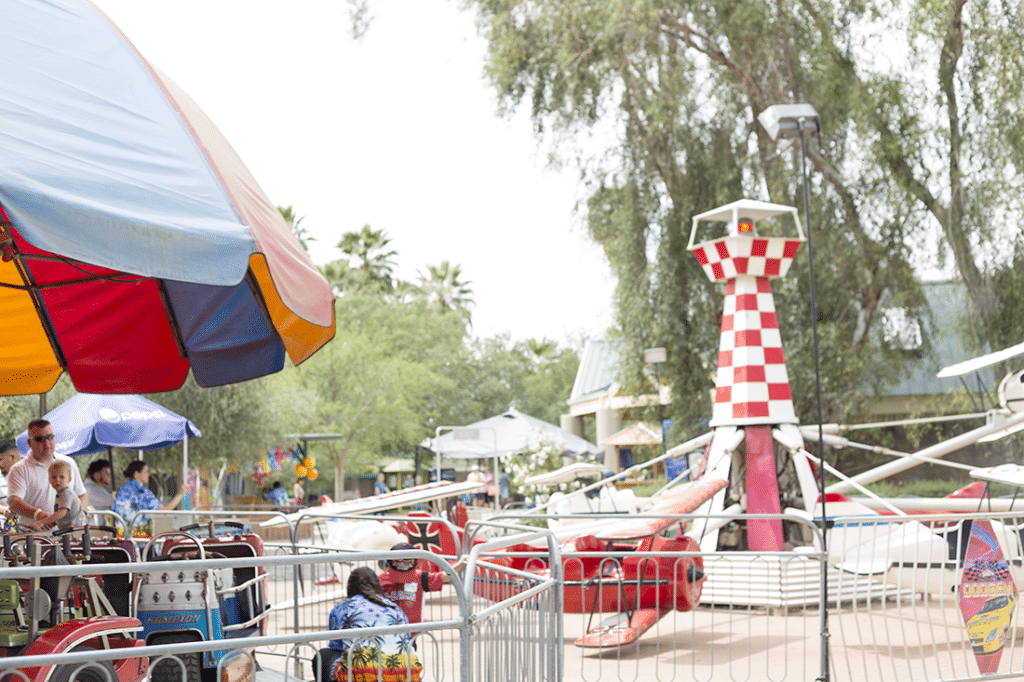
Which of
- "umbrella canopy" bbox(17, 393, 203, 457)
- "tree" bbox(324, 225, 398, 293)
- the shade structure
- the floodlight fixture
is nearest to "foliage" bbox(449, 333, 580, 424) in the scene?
"tree" bbox(324, 225, 398, 293)

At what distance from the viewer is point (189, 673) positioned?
5.39m

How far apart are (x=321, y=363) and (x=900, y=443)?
69.0ft

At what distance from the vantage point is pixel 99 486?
11.3 metres

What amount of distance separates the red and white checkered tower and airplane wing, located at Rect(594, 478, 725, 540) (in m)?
0.59

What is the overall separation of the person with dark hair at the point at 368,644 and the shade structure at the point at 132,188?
1382 millimetres

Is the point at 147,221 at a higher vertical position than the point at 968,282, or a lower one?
lower

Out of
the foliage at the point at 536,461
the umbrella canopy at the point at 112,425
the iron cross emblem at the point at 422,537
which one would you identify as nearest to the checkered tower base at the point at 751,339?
the iron cross emblem at the point at 422,537

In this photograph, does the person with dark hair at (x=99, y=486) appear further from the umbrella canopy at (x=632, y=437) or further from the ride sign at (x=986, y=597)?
the umbrella canopy at (x=632, y=437)

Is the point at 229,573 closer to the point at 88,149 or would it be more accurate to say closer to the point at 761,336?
the point at 88,149

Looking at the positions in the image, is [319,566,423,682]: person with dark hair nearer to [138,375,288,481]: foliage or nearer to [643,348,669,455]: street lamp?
[643,348,669,455]: street lamp

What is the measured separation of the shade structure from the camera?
11.3 feet

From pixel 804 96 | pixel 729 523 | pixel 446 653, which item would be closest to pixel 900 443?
pixel 804 96

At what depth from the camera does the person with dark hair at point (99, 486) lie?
11.0m

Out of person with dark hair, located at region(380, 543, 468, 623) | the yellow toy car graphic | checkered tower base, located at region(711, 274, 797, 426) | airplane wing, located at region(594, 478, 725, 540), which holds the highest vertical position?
checkered tower base, located at region(711, 274, 797, 426)
